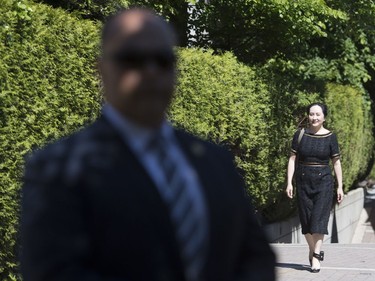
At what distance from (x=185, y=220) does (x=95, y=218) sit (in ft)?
0.64

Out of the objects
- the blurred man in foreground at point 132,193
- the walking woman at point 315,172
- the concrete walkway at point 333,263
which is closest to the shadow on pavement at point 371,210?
the concrete walkway at point 333,263

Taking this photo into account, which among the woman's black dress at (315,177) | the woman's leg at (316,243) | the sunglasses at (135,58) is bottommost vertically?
the woman's leg at (316,243)

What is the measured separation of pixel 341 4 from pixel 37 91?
871 cm

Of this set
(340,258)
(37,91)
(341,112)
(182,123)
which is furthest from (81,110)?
(341,112)

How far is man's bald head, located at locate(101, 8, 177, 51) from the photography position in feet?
6.10

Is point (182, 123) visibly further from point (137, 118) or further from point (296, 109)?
point (137, 118)

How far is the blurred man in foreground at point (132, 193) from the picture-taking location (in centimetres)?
177

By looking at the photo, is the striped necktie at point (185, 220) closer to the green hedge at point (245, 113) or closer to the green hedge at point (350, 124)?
the green hedge at point (245, 113)

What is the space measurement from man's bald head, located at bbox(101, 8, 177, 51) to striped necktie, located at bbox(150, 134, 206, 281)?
24cm

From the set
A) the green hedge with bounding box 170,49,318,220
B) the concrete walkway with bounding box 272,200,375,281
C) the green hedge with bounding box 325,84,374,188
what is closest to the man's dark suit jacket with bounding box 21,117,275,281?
the concrete walkway with bounding box 272,200,375,281

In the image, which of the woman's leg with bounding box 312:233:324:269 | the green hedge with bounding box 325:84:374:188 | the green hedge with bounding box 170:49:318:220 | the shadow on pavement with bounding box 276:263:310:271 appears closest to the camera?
the woman's leg with bounding box 312:233:324:269

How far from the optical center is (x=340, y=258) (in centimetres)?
1097

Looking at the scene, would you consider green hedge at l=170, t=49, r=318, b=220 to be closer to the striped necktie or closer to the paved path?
the paved path

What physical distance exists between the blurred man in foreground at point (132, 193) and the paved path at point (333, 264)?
680 centimetres
